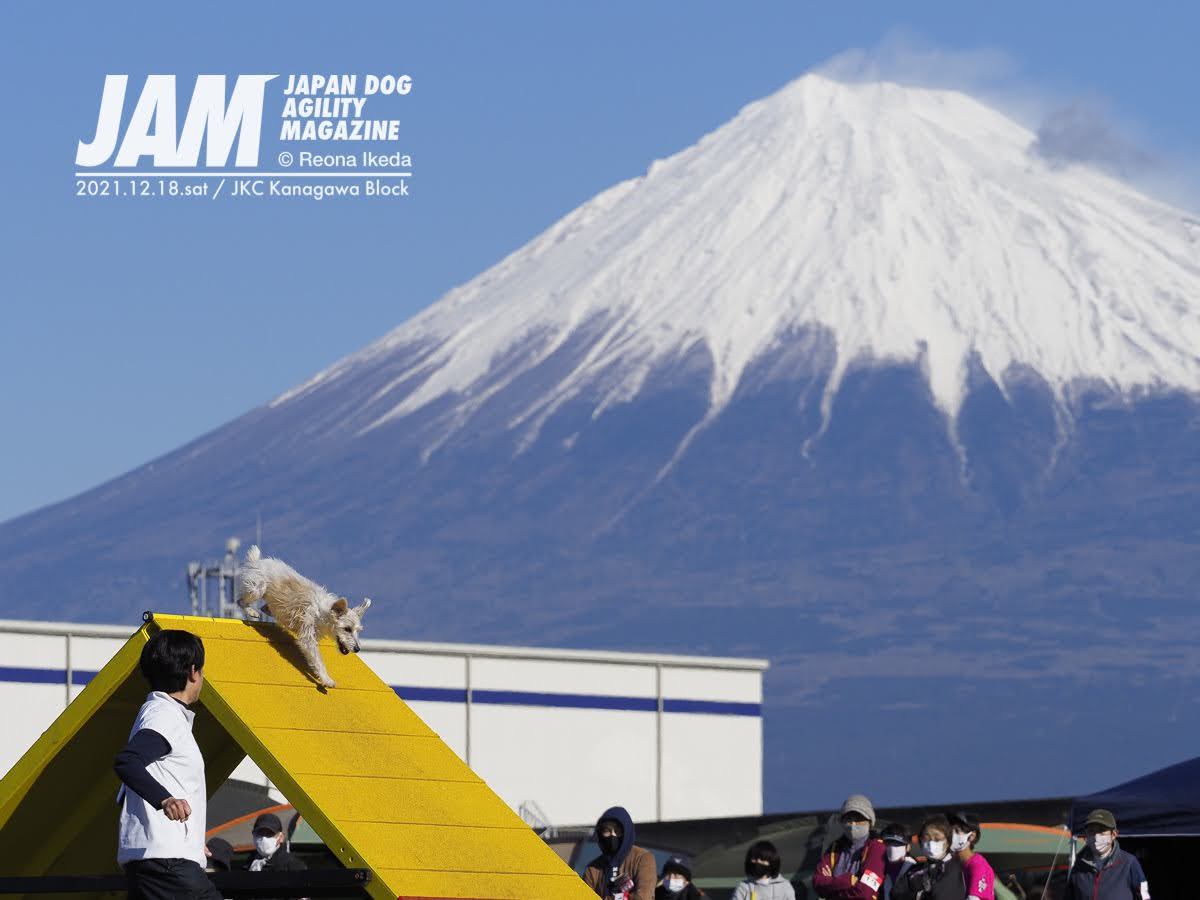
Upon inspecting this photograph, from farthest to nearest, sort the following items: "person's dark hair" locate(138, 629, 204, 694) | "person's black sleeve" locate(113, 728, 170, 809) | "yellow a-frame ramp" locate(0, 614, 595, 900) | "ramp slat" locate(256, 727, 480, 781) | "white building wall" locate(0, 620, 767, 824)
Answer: "white building wall" locate(0, 620, 767, 824) → "ramp slat" locate(256, 727, 480, 781) → "yellow a-frame ramp" locate(0, 614, 595, 900) → "person's dark hair" locate(138, 629, 204, 694) → "person's black sleeve" locate(113, 728, 170, 809)

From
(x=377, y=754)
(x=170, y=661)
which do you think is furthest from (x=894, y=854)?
(x=170, y=661)

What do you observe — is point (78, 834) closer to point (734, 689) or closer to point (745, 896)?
point (745, 896)

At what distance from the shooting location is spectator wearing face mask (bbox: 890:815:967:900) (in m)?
13.5

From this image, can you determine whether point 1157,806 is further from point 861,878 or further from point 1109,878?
point 861,878

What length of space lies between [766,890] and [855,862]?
0.67m

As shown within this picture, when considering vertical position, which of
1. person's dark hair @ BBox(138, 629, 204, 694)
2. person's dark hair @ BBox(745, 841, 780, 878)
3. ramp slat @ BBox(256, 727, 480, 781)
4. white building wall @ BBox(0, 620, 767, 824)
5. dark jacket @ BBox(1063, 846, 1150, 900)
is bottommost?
dark jacket @ BBox(1063, 846, 1150, 900)

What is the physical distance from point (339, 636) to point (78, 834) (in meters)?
1.40

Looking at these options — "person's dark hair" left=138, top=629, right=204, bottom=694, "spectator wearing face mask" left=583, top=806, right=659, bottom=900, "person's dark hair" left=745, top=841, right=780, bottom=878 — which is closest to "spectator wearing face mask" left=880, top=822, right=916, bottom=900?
"person's dark hair" left=745, top=841, right=780, bottom=878

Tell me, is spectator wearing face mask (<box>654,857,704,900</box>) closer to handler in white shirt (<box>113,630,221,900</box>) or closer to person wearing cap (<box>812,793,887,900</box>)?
person wearing cap (<box>812,793,887,900</box>)

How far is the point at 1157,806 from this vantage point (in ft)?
48.9

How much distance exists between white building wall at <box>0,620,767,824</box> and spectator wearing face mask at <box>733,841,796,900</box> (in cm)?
2125

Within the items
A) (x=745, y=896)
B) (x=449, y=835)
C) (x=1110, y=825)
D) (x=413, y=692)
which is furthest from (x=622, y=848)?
(x=413, y=692)

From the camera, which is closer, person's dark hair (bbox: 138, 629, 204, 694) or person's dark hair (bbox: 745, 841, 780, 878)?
person's dark hair (bbox: 138, 629, 204, 694)

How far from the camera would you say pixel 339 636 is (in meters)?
11.0
